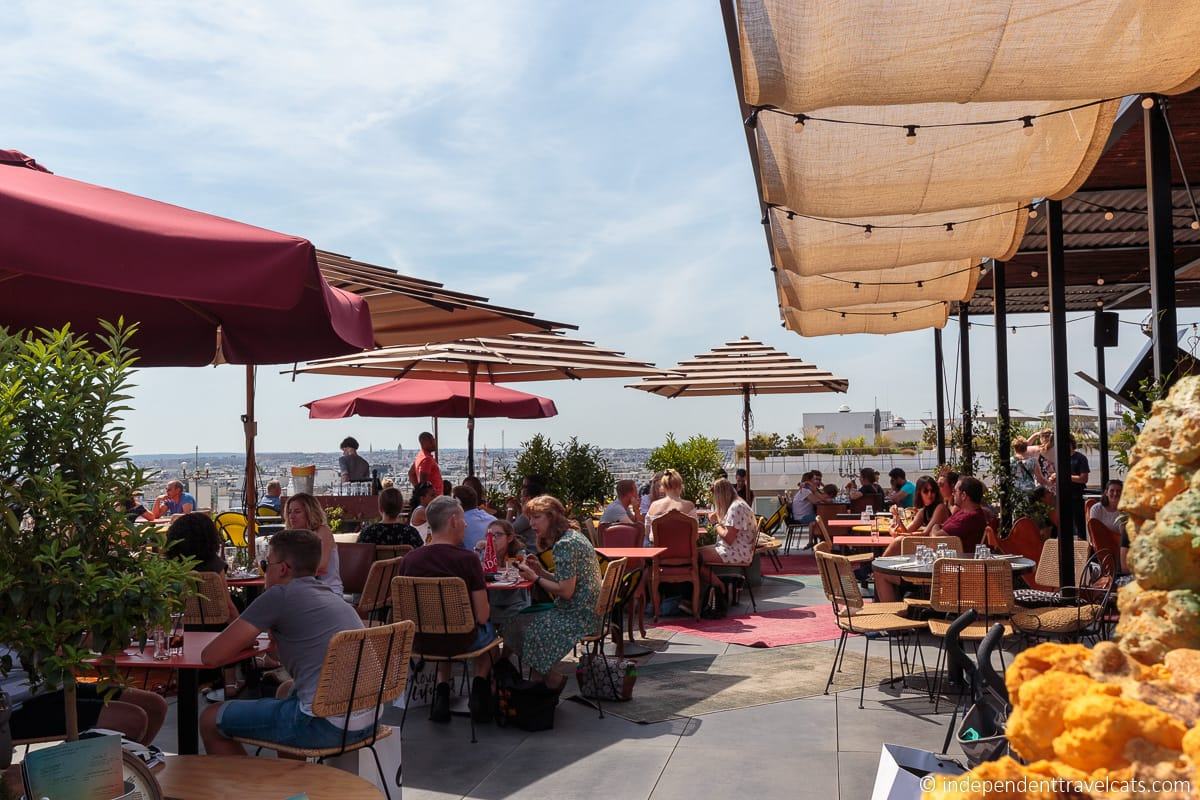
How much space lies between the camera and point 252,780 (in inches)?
115

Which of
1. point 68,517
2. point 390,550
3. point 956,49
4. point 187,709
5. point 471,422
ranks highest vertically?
point 956,49

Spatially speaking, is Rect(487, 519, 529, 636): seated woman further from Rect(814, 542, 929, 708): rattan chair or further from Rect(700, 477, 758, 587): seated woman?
Rect(700, 477, 758, 587): seated woman

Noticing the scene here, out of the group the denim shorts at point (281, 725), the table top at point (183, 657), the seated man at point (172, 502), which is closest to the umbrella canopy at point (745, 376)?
the seated man at point (172, 502)

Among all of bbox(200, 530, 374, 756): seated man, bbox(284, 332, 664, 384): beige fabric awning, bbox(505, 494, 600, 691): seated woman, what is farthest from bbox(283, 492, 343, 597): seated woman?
bbox(284, 332, 664, 384): beige fabric awning

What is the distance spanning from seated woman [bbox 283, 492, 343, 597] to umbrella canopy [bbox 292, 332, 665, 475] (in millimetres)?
3006

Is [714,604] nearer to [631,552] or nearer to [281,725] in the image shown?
[631,552]

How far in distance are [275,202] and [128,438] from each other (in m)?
9.43

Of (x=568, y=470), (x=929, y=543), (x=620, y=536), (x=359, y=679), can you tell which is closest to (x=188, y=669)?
(x=359, y=679)

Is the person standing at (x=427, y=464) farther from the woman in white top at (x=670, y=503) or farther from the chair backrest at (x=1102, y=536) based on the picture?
the chair backrest at (x=1102, y=536)

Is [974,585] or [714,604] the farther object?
[714,604]

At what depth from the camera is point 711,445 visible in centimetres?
1588

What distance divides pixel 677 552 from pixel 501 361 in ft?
7.85

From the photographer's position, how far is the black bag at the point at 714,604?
9451 mm

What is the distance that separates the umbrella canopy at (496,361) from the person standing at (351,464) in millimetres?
1513
